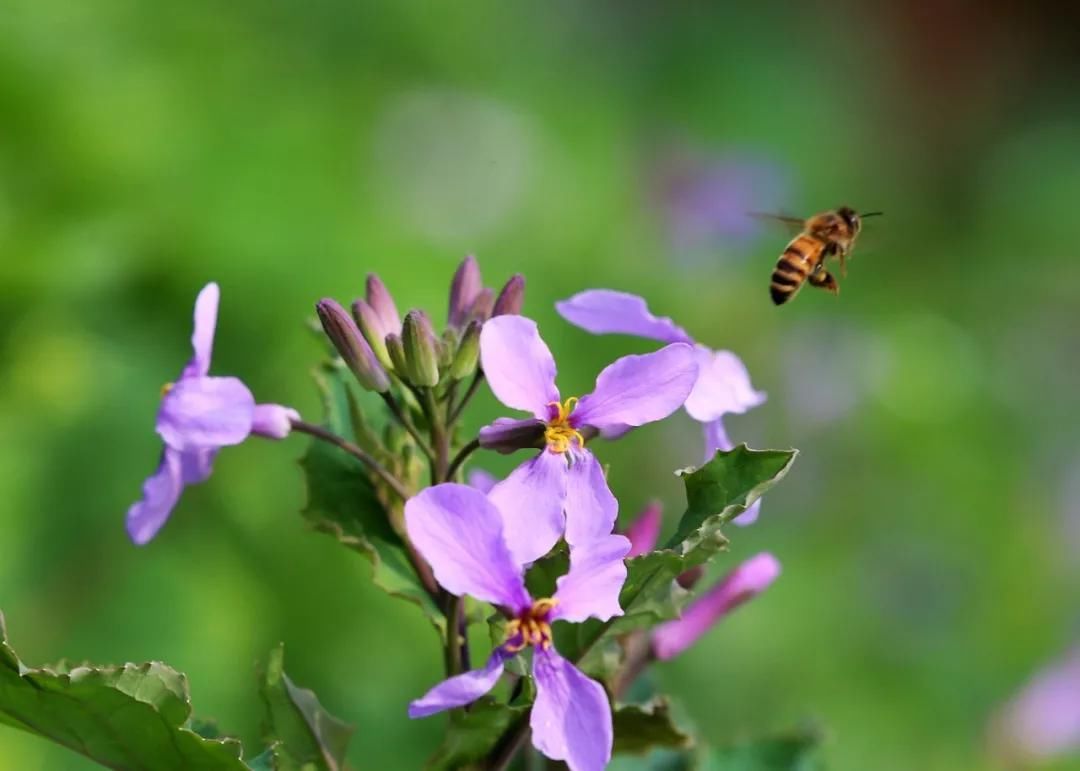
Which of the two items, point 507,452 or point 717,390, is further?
point 717,390

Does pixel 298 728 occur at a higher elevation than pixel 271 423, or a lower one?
lower

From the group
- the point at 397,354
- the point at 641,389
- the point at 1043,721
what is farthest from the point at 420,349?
the point at 1043,721

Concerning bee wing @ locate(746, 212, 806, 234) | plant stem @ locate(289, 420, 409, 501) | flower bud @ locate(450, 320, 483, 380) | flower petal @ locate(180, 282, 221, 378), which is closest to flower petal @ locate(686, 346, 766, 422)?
flower bud @ locate(450, 320, 483, 380)

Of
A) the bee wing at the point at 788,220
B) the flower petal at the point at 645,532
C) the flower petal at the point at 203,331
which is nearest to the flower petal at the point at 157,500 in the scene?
the flower petal at the point at 203,331

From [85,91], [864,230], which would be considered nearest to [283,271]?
[85,91]

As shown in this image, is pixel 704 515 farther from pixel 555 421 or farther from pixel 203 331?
pixel 203 331

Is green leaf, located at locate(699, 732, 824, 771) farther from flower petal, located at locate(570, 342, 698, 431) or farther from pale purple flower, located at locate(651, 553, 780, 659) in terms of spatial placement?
flower petal, located at locate(570, 342, 698, 431)
